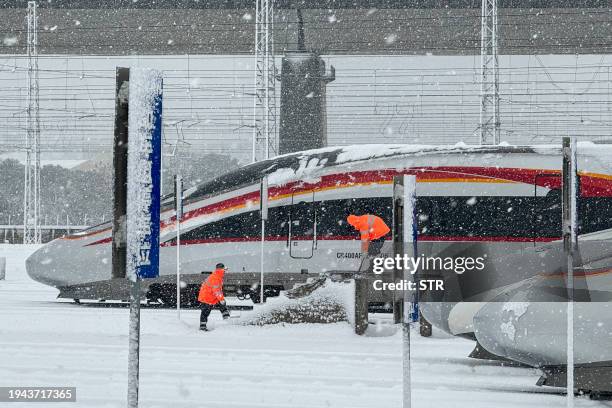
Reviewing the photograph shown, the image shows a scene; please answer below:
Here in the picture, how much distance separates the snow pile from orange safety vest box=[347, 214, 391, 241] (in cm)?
265

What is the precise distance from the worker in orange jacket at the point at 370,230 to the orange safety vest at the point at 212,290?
11.4 ft

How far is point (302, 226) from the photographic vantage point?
56.0ft

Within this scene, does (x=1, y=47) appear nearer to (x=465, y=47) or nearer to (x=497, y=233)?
(x=465, y=47)

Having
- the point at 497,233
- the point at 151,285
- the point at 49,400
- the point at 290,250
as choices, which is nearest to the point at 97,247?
the point at 151,285

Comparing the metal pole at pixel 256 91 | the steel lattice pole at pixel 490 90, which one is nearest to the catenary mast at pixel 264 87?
the metal pole at pixel 256 91

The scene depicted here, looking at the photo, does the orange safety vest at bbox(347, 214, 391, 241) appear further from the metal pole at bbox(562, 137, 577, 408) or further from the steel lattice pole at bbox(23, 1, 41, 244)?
the steel lattice pole at bbox(23, 1, 41, 244)

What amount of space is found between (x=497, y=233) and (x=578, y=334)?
9.17 metres

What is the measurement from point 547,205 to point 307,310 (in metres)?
5.59

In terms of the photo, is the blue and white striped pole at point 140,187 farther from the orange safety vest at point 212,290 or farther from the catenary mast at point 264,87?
the catenary mast at point 264,87

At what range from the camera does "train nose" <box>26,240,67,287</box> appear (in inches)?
707

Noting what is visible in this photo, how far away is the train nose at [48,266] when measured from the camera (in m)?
18.0

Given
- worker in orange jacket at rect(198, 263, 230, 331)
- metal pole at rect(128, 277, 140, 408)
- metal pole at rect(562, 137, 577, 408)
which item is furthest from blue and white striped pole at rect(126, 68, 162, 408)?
worker in orange jacket at rect(198, 263, 230, 331)

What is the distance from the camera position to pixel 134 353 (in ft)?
14.3

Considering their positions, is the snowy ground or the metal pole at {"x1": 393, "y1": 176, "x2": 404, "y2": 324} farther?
the snowy ground
